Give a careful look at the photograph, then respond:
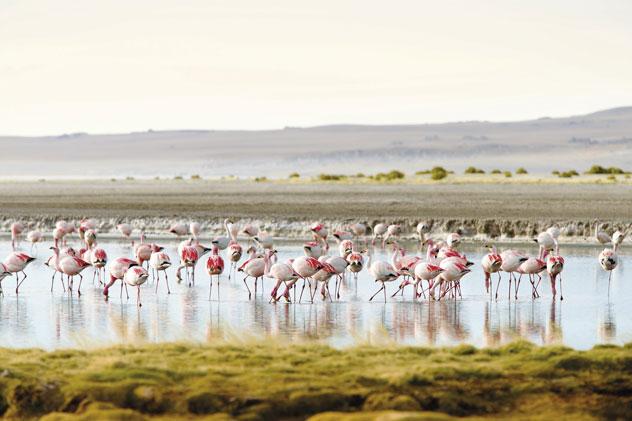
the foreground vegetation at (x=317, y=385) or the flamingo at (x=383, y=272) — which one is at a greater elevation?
the flamingo at (x=383, y=272)

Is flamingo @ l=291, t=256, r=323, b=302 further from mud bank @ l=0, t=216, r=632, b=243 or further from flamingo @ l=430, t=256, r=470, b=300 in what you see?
mud bank @ l=0, t=216, r=632, b=243

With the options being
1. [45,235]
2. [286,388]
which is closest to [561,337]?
[286,388]

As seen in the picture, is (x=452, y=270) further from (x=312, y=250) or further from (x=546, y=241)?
(x=546, y=241)

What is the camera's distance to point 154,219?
34312mm

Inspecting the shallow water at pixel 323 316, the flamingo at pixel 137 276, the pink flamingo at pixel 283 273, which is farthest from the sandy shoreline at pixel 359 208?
the flamingo at pixel 137 276

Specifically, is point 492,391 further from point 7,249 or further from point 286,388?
point 7,249

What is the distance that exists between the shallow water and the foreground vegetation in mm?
2027

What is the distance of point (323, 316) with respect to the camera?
1496 centimetres

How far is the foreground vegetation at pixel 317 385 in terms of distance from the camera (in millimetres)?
8938

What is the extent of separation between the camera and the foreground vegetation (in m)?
8.94

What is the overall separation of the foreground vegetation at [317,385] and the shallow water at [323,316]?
6.65ft

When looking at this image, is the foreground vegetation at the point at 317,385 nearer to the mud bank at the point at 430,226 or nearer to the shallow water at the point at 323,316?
the shallow water at the point at 323,316

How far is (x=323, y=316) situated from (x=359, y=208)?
72.5 ft

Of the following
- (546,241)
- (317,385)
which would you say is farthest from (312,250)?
(317,385)
